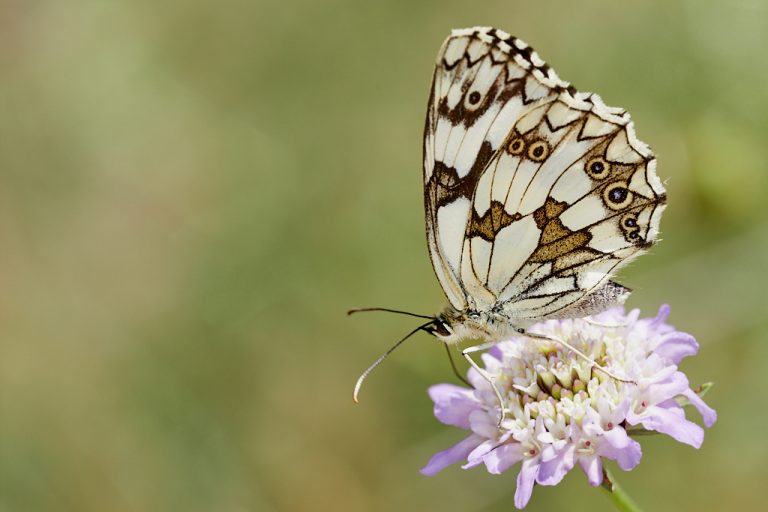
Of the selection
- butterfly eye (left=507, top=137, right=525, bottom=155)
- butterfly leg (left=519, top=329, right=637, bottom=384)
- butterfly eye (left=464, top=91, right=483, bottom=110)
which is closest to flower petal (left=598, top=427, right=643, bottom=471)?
butterfly leg (left=519, top=329, right=637, bottom=384)

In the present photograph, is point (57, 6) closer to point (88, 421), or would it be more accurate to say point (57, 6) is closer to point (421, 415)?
point (88, 421)

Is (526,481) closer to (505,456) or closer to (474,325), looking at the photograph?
(505,456)

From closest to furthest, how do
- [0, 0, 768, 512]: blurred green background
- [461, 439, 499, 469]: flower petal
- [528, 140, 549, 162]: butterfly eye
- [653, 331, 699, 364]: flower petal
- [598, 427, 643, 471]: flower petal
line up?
[598, 427, 643, 471]: flower petal < [461, 439, 499, 469]: flower petal < [653, 331, 699, 364]: flower petal < [528, 140, 549, 162]: butterfly eye < [0, 0, 768, 512]: blurred green background

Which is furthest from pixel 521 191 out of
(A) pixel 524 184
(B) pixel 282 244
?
(B) pixel 282 244

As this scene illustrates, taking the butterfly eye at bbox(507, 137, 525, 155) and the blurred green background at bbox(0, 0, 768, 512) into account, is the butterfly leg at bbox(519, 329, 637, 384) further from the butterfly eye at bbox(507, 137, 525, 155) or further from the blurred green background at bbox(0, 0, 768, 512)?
the blurred green background at bbox(0, 0, 768, 512)

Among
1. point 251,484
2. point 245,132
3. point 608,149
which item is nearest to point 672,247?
point 608,149

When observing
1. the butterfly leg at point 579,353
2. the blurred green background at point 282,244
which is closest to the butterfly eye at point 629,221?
the butterfly leg at point 579,353

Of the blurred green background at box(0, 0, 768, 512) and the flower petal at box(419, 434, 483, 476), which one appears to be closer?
the flower petal at box(419, 434, 483, 476)
